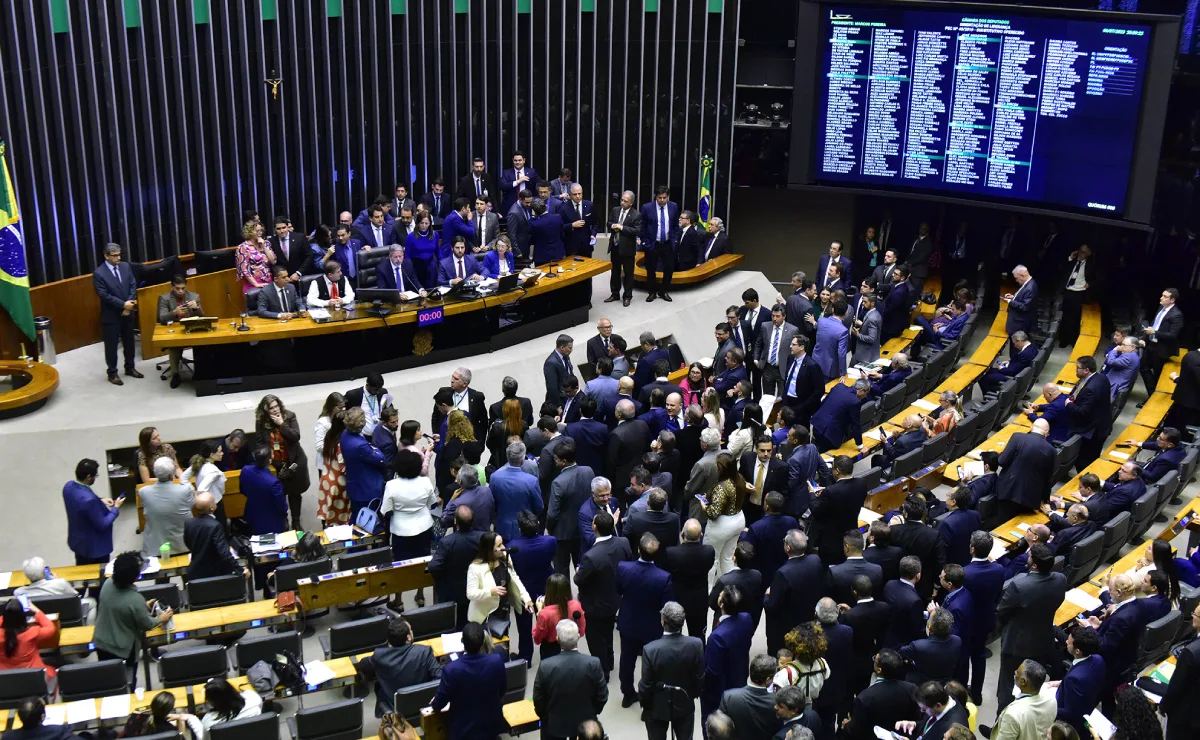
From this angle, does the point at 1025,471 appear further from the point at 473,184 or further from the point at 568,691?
the point at 473,184

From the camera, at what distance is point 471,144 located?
17500 millimetres

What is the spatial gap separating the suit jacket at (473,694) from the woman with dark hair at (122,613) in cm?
211

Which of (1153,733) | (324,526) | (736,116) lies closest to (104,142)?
(324,526)

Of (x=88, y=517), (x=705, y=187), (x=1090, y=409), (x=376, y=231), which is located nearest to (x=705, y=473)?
(x=88, y=517)

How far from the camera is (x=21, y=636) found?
25.6 feet

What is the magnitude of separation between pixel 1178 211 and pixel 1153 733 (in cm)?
1117

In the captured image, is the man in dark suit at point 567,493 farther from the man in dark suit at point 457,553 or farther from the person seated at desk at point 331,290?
the person seated at desk at point 331,290

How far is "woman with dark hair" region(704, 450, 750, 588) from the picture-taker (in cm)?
897

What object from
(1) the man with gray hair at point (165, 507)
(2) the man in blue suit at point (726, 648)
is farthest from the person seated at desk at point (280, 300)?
(2) the man in blue suit at point (726, 648)

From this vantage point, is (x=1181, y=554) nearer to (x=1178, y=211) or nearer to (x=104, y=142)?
(x=1178, y=211)

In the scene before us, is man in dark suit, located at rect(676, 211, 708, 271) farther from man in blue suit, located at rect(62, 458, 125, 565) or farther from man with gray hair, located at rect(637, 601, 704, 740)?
man with gray hair, located at rect(637, 601, 704, 740)

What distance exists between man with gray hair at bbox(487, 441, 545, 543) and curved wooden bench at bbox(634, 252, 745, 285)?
720 centimetres

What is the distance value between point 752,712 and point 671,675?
71cm

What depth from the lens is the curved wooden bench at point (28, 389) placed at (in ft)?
37.4
